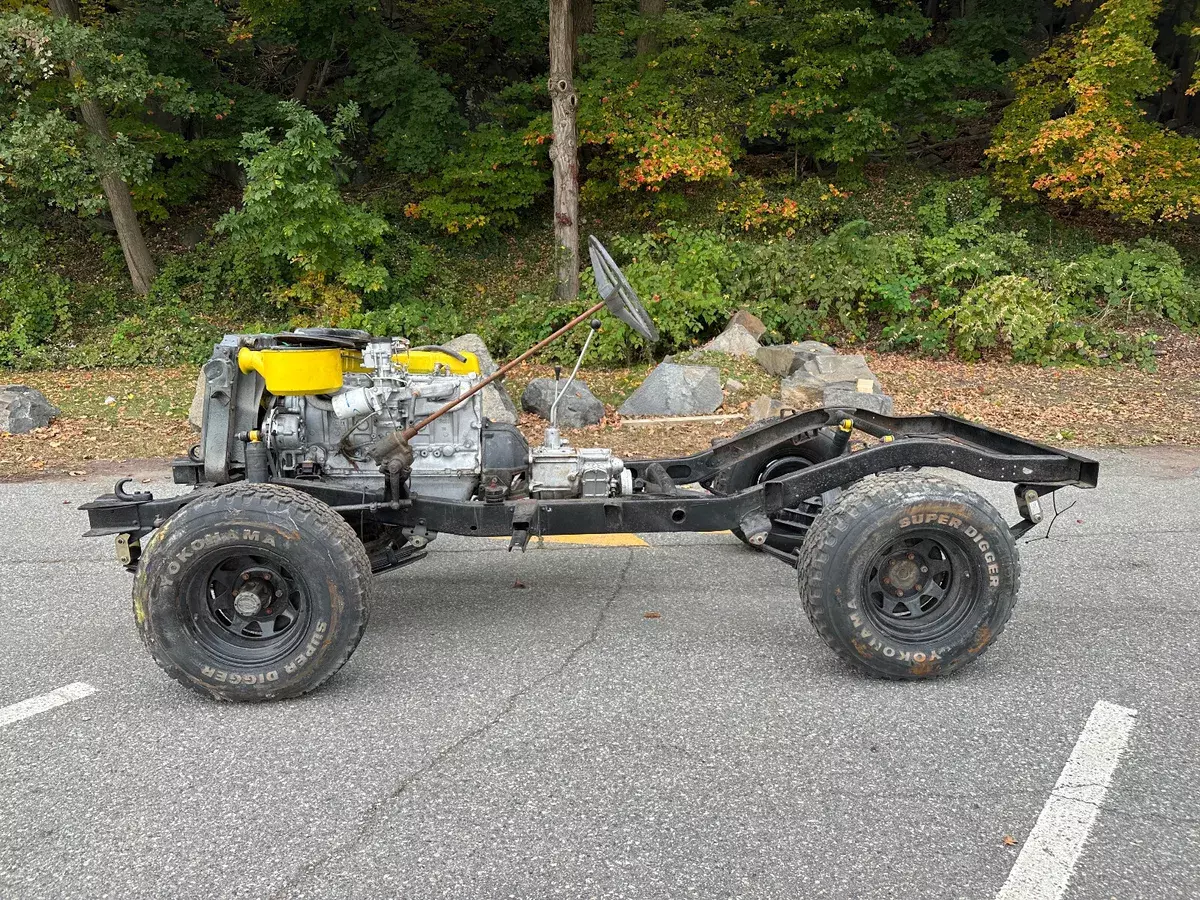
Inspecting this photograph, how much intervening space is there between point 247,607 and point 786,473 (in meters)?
2.98

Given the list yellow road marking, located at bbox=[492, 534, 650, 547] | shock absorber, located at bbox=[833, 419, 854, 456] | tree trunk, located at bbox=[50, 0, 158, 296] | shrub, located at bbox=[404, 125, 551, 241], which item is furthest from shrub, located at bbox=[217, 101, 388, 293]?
shock absorber, located at bbox=[833, 419, 854, 456]

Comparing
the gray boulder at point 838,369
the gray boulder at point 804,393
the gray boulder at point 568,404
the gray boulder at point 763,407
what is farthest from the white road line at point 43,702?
the gray boulder at point 838,369

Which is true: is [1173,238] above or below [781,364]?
above

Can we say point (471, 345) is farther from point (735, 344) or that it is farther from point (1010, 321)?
point (1010, 321)

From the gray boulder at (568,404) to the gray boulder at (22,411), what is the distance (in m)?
4.98

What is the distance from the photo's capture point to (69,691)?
13.4 ft

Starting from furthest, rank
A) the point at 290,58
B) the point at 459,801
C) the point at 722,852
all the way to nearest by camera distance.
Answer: the point at 290,58, the point at 459,801, the point at 722,852

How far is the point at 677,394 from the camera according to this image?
9.99 meters

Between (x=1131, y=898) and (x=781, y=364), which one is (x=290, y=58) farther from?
(x=1131, y=898)

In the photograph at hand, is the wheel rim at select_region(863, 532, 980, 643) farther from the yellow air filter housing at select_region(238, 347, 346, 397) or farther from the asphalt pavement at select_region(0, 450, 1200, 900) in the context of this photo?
the yellow air filter housing at select_region(238, 347, 346, 397)

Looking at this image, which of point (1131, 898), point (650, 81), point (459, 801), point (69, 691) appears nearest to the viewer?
point (1131, 898)

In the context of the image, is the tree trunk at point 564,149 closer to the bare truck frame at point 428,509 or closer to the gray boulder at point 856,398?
the gray boulder at point 856,398

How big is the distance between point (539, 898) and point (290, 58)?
1935 cm

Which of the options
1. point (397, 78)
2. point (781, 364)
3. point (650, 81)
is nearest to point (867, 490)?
point (781, 364)
